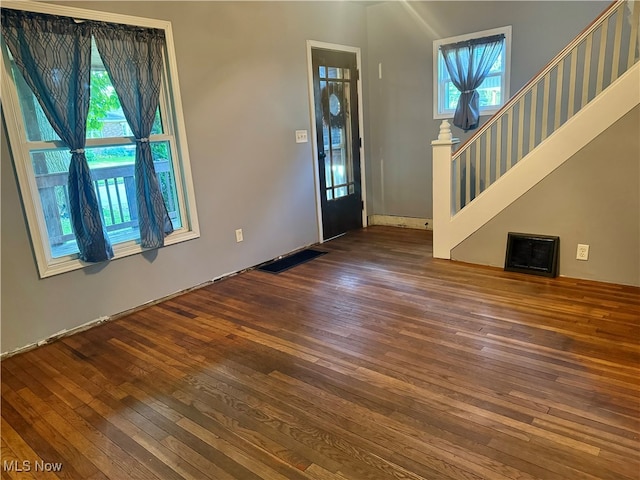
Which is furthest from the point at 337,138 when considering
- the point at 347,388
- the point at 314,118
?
the point at 347,388

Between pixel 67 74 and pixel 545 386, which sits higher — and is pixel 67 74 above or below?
above

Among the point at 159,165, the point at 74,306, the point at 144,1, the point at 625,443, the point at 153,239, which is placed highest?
the point at 144,1

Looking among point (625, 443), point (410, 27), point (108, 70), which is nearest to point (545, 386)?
point (625, 443)

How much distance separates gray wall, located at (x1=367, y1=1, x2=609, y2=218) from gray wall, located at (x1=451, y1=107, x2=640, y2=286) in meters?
1.48

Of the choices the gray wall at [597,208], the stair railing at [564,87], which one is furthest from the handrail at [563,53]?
the gray wall at [597,208]

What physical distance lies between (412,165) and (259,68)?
2.26 m

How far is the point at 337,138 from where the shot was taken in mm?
5203

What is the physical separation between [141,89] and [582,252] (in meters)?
3.68

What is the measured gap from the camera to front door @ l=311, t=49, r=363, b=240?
4895 mm

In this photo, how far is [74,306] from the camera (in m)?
3.10

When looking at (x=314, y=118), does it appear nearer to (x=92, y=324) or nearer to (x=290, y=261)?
(x=290, y=261)

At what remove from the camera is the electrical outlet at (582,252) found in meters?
3.45

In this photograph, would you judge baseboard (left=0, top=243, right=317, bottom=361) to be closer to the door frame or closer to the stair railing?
the door frame

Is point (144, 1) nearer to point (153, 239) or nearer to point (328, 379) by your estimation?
Result: point (153, 239)
